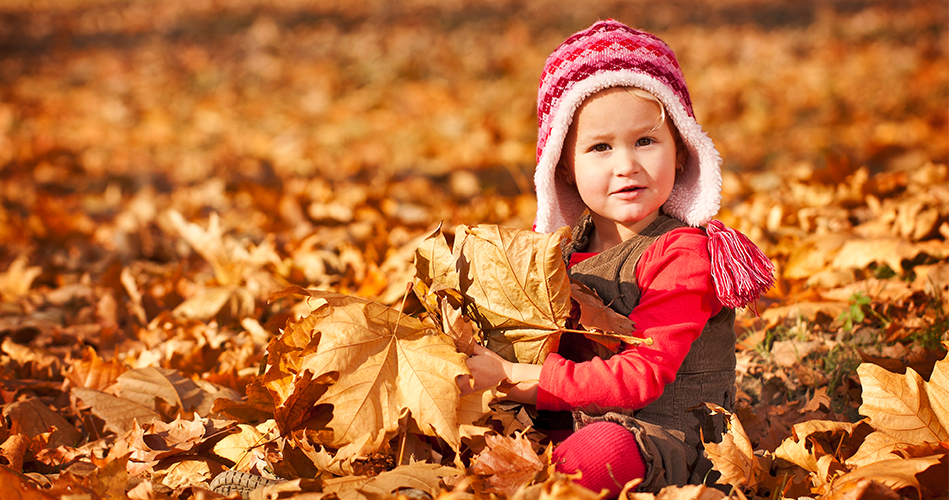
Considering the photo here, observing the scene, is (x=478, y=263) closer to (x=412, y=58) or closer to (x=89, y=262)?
(x=89, y=262)

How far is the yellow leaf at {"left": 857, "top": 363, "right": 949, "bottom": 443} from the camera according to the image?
1498 millimetres

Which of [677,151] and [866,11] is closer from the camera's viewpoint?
[677,151]

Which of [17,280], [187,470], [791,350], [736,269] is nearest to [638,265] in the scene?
[736,269]

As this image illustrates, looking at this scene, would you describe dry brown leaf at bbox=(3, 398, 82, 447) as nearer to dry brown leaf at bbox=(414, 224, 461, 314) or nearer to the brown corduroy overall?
dry brown leaf at bbox=(414, 224, 461, 314)

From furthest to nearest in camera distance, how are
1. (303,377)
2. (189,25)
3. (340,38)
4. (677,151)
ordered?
(189,25)
(340,38)
(677,151)
(303,377)

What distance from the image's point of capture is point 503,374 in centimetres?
152

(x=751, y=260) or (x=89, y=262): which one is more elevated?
(x=751, y=260)

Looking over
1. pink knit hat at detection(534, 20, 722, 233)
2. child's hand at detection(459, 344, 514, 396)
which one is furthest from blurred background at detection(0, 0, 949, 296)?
child's hand at detection(459, 344, 514, 396)

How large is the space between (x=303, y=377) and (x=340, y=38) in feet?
31.0

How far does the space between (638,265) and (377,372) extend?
66 centimetres

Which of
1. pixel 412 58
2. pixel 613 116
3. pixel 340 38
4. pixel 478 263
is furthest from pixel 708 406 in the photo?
pixel 340 38

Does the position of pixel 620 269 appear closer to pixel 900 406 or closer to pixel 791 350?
pixel 900 406

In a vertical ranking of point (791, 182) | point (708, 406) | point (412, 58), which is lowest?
point (708, 406)

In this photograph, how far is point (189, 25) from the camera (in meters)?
11.1
